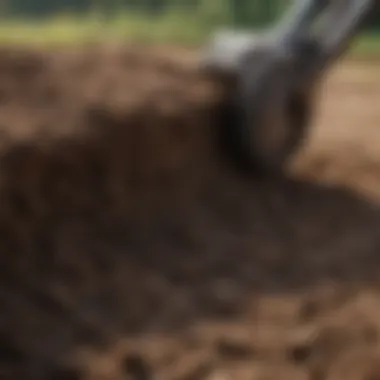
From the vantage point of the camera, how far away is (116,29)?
4547mm

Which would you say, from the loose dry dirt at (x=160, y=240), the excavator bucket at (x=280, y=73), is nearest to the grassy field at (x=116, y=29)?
the loose dry dirt at (x=160, y=240)

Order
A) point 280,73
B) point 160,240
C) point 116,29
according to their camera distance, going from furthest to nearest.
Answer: point 116,29 → point 280,73 → point 160,240

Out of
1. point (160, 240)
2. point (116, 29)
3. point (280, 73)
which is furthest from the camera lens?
point (116, 29)

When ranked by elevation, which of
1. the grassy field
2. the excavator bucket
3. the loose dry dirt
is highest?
the grassy field

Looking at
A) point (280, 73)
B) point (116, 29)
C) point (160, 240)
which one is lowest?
point (160, 240)

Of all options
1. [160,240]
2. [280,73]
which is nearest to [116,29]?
[280,73]

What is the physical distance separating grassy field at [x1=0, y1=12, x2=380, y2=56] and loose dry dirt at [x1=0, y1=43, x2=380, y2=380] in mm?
1201

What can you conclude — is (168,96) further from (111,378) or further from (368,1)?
(111,378)

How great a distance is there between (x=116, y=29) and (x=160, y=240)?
250 centimetres

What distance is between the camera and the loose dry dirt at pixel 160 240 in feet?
5.55

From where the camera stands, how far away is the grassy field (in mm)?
4191

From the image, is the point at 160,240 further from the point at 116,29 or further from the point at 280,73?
the point at 116,29

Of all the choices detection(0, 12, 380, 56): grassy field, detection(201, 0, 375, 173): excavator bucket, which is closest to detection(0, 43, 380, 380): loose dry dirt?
detection(201, 0, 375, 173): excavator bucket

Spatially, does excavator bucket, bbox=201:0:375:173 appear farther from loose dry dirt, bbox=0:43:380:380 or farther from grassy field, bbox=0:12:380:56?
grassy field, bbox=0:12:380:56
